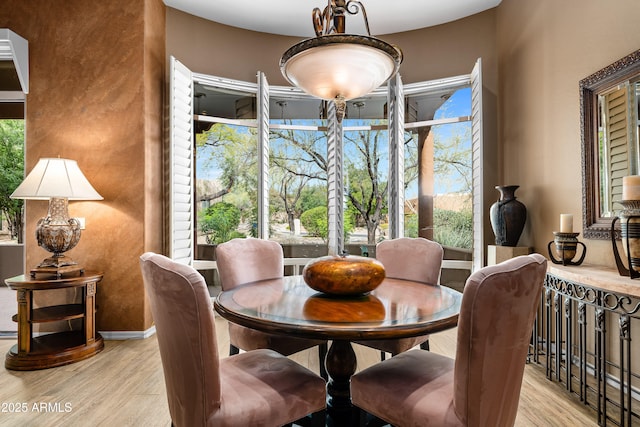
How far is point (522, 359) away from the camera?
123cm

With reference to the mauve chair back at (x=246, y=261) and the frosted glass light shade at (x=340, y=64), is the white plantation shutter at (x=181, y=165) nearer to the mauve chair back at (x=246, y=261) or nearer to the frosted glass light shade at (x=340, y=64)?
the mauve chair back at (x=246, y=261)

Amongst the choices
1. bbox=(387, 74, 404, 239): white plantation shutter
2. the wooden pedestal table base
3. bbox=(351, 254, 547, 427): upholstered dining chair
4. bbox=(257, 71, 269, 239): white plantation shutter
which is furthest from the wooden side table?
bbox=(387, 74, 404, 239): white plantation shutter

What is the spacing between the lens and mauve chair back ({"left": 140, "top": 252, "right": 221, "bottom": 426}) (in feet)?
3.99

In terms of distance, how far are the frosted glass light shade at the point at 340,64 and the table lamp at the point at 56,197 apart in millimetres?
2078

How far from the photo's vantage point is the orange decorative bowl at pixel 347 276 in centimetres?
161

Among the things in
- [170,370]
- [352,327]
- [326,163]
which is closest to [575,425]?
[352,327]

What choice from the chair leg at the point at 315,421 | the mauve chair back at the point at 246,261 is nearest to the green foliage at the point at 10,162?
the mauve chair back at the point at 246,261

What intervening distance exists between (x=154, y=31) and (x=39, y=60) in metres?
1.01

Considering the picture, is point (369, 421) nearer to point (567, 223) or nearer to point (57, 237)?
point (567, 223)

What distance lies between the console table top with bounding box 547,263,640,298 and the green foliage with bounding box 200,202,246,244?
304cm

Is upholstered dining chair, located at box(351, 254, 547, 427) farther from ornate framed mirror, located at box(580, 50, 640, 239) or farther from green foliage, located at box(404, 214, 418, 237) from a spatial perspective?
green foliage, located at box(404, 214, 418, 237)

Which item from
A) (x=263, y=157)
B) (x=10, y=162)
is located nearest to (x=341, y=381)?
(x=263, y=157)

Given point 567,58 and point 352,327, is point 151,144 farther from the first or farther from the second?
point 567,58

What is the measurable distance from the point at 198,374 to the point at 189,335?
13cm
